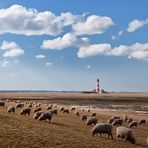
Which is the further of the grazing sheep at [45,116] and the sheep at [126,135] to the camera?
the grazing sheep at [45,116]

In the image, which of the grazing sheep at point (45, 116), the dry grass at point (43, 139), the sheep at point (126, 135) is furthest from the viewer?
the grazing sheep at point (45, 116)

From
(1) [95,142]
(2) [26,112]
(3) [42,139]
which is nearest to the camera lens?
(3) [42,139]

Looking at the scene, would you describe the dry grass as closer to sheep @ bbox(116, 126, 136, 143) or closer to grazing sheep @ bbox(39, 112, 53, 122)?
sheep @ bbox(116, 126, 136, 143)

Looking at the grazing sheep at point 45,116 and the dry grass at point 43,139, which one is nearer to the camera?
the dry grass at point 43,139

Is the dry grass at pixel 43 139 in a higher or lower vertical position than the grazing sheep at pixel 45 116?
lower

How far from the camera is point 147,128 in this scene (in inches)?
2176

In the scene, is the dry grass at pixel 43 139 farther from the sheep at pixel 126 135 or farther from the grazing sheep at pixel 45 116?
the grazing sheep at pixel 45 116

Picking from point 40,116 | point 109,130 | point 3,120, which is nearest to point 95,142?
point 109,130

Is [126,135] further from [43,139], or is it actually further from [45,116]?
[45,116]

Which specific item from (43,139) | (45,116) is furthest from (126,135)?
(45,116)

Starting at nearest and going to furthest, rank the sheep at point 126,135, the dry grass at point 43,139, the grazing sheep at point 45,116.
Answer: the dry grass at point 43,139
the sheep at point 126,135
the grazing sheep at point 45,116

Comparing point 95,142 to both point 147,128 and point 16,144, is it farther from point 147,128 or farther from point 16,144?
point 147,128

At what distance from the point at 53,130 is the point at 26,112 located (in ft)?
49.6

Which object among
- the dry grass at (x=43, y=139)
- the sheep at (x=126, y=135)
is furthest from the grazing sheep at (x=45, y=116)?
the sheep at (x=126, y=135)
